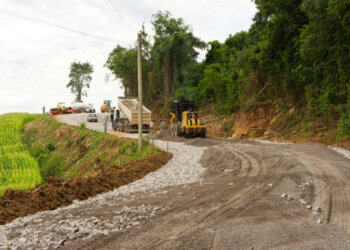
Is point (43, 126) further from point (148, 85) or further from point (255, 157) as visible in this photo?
point (255, 157)

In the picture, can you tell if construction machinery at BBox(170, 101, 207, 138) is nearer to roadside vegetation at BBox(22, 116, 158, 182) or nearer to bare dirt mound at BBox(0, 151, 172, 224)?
roadside vegetation at BBox(22, 116, 158, 182)

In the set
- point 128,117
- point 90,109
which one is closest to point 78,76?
point 90,109

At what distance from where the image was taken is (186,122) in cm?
2309

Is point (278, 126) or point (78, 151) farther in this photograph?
point (78, 151)

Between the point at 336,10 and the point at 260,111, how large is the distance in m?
11.4

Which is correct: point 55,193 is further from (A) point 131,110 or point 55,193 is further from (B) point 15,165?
(A) point 131,110

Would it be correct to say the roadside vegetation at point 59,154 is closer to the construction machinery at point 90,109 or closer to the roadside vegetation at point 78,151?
the roadside vegetation at point 78,151

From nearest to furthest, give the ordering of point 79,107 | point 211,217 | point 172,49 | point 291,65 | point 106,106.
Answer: point 211,217
point 291,65
point 172,49
point 106,106
point 79,107

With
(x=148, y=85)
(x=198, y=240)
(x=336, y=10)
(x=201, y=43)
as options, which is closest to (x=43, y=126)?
(x=148, y=85)

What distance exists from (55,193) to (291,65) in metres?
20.2

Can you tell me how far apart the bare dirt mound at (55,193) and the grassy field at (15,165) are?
771cm

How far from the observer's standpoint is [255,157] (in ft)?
42.0

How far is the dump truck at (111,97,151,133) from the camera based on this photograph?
98.0 feet

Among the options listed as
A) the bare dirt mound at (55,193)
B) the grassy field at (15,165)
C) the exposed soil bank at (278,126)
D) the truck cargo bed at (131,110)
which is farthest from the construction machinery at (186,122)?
the bare dirt mound at (55,193)
